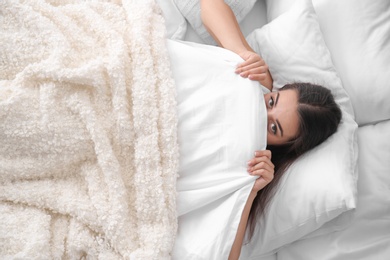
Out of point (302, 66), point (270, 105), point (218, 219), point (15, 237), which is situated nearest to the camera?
point (15, 237)

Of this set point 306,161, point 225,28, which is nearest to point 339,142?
point 306,161

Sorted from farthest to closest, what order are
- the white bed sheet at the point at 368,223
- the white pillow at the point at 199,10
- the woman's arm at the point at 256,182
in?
the white pillow at the point at 199,10 → the white bed sheet at the point at 368,223 → the woman's arm at the point at 256,182

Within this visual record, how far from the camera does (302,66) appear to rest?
50.8 inches

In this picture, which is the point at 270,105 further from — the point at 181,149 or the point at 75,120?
the point at 75,120

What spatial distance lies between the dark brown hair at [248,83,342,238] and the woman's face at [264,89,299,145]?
0.01 meters

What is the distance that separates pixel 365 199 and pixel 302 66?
0.43 metres

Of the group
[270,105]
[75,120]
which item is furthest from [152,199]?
[270,105]

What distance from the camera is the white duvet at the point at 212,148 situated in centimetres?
107

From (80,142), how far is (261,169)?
463mm

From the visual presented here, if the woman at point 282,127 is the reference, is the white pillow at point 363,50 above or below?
above

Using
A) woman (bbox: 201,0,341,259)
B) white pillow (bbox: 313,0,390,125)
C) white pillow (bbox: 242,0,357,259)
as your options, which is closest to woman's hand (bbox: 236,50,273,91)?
woman (bbox: 201,0,341,259)

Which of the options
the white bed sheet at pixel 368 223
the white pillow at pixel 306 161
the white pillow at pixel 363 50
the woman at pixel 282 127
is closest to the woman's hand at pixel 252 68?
the woman at pixel 282 127

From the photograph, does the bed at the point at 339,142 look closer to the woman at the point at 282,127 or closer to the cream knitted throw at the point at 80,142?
the woman at the point at 282,127

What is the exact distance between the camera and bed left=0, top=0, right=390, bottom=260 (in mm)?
1000
